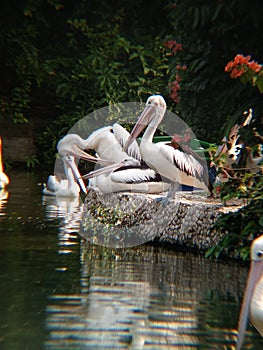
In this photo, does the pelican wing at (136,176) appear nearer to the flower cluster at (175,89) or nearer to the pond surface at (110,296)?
the pond surface at (110,296)

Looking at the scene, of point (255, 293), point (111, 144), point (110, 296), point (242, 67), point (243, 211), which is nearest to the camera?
point (255, 293)

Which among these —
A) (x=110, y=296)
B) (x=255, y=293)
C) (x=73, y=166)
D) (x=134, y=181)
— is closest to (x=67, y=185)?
(x=73, y=166)

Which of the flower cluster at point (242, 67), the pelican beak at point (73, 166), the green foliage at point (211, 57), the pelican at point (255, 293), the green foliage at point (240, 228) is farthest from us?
the pelican beak at point (73, 166)

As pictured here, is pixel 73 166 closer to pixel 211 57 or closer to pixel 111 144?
pixel 111 144

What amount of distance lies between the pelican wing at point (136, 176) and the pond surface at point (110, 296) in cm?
67

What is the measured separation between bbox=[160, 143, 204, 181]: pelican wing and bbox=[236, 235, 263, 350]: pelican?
11.7ft

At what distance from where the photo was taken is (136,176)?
302 inches

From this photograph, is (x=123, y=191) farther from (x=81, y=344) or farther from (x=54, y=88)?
(x=54, y=88)

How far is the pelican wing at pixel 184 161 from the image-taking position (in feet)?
22.8

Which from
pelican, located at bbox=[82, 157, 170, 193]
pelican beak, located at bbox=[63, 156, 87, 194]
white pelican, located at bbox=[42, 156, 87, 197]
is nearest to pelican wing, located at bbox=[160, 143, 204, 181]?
pelican, located at bbox=[82, 157, 170, 193]

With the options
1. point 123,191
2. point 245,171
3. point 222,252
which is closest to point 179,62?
point 245,171

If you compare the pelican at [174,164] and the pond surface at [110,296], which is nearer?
the pond surface at [110,296]

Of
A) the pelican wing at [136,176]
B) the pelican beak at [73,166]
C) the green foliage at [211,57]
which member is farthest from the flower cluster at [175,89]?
the pelican beak at [73,166]

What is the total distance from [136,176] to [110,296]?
277 cm
